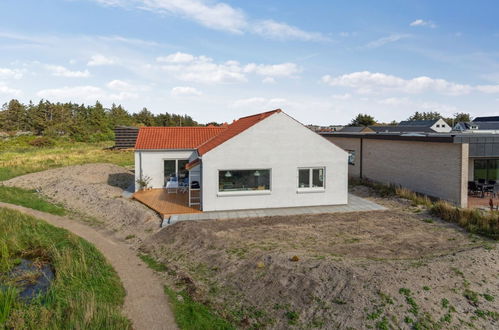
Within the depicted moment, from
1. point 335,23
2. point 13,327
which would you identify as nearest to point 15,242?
point 13,327

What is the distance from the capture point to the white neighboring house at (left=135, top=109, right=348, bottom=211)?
50.5ft

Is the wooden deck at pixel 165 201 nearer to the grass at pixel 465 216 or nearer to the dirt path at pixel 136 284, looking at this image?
the dirt path at pixel 136 284

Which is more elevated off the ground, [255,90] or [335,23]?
[335,23]

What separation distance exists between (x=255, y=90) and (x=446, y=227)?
1864 cm

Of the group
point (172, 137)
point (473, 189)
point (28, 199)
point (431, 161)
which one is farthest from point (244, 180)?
point (473, 189)

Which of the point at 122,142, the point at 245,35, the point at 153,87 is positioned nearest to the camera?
the point at 245,35

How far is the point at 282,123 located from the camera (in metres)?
16.0

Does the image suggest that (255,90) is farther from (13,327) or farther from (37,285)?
(13,327)

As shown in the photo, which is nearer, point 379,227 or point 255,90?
point 379,227

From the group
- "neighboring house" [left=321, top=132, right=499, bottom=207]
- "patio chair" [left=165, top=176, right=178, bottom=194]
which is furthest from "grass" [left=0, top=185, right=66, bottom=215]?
"neighboring house" [left=321, top=132, right=499, bottom=207]

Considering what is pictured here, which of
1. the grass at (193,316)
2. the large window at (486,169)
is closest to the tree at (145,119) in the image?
the large window at (486,169)

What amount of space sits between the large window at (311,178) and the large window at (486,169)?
9951 mm

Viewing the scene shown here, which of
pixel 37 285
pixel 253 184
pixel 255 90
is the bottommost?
pixel 37 285

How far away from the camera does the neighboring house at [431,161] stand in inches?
645
